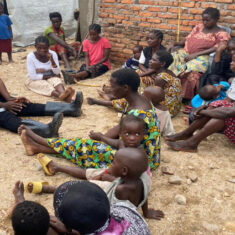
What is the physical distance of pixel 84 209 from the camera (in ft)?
4.86

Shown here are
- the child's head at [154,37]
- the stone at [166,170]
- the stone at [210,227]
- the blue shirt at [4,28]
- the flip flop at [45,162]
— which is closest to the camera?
the stone at [210,227]

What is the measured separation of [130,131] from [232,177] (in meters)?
1.37

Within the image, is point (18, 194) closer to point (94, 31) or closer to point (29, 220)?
point (29, 220)

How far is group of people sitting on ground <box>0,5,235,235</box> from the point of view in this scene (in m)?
1.56

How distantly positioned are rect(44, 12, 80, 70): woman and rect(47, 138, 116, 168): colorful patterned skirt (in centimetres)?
434

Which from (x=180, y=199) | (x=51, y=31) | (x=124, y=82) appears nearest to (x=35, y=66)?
(x=51, y=31)

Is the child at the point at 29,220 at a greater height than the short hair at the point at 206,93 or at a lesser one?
greater

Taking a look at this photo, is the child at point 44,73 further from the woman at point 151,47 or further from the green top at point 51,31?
the green top at point 51,31

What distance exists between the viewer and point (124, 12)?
6.88 metres

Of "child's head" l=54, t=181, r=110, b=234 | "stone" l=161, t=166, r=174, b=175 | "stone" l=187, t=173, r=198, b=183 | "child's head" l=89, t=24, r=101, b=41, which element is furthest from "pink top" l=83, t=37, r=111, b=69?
"child's head" l=54, t=181, r=110, b=234

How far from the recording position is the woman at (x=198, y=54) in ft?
16.7

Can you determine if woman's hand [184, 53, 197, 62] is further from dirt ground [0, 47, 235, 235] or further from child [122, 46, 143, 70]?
dirt ground [0, 47, 235, 235]

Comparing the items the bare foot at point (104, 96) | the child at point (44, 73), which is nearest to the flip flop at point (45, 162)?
the child at point (44, 73)

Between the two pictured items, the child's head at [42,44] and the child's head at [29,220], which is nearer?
the child's head at [29,220]
